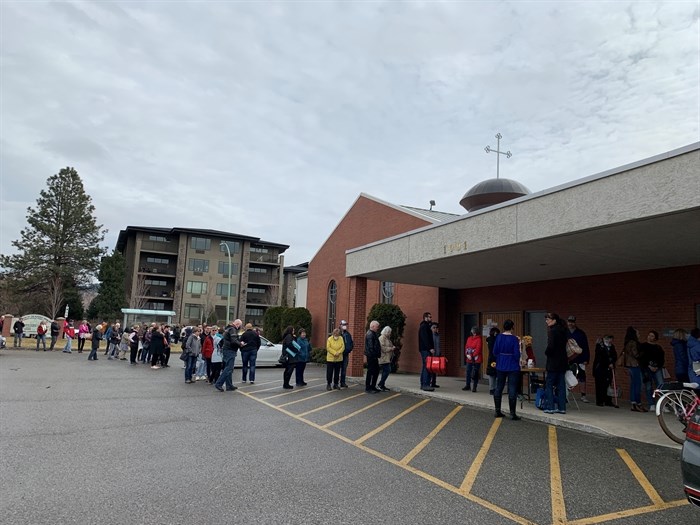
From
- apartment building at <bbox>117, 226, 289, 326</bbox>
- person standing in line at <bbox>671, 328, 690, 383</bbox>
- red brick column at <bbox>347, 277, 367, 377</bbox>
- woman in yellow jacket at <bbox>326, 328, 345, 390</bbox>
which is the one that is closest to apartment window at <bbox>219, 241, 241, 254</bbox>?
apartment building at <bbox>117, 226, 289, 326</bbox>

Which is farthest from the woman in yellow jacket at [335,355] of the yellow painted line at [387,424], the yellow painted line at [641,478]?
the yellow painted line at [641,478]

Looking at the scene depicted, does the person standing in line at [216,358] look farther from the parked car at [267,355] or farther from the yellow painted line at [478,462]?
the yellow painted line at [478,462]

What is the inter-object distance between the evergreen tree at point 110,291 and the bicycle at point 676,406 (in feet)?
180

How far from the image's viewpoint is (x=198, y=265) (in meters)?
59.8

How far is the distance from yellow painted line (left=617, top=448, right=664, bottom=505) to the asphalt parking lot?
20 millimetres

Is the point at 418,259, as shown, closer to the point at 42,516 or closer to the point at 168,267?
the point at 42,516

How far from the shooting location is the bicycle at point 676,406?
747 centimetres

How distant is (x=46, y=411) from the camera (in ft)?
30.2

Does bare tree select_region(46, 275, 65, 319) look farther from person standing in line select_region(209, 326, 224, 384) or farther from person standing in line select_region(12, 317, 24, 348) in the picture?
person standing in line select_region(209, 326, 224, 384)

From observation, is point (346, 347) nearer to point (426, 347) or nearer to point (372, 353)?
point (372, 353)

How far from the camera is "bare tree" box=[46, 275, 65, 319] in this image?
164 feet

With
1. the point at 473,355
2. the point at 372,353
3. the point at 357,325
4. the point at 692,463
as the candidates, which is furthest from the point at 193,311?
the point at 692,463

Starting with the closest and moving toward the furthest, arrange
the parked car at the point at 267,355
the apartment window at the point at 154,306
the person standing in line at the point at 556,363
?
1. the person standing in line at the point at 556,363
2. the parked car at the point at 267,355
3. the apartment window at the point at 154,306

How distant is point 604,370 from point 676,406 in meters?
3.26
